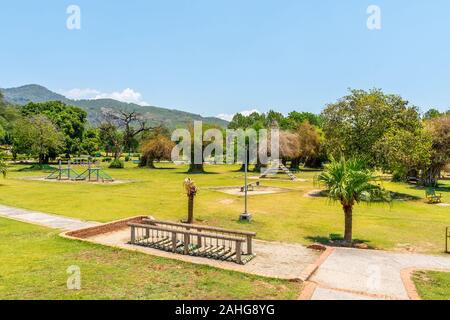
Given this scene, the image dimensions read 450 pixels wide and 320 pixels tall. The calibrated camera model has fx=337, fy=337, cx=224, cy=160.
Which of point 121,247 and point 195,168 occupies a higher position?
point 195,168

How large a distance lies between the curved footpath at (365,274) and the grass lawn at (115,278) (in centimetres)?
93

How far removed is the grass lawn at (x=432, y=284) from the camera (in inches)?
327

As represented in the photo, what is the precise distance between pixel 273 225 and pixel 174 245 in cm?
760

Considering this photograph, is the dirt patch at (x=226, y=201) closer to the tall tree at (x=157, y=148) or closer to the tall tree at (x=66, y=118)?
the tall tree at (x=157, y=148)

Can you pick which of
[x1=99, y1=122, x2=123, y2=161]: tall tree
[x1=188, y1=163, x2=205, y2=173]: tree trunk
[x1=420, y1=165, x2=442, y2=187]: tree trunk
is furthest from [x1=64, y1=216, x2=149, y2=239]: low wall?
[x1=99, y1=122, x2=123, y2=161]: tall tree

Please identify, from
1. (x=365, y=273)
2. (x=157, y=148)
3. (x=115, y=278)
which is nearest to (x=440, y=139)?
(x=365, y=273)

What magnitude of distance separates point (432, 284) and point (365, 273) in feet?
5.57

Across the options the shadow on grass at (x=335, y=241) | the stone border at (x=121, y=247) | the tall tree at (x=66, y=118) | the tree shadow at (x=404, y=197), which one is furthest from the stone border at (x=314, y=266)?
the tall tree at (x=66, y=118)

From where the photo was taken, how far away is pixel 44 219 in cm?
1675

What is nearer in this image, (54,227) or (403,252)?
(403,252)

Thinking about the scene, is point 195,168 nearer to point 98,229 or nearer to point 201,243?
point 98,229

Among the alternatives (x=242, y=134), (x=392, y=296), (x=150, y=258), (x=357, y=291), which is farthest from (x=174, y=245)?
(x=242, y=134)
